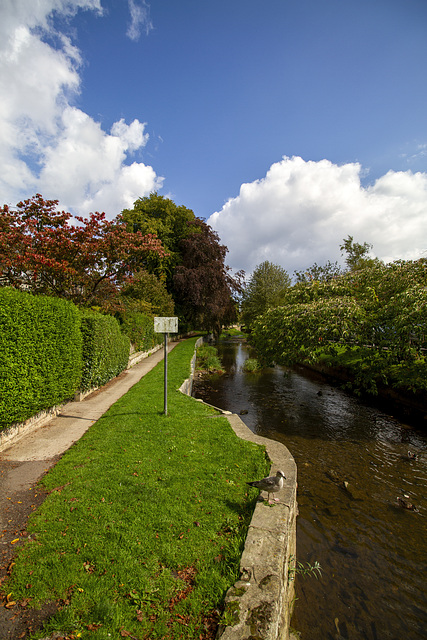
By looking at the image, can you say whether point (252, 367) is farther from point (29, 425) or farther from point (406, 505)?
point (29, 425)

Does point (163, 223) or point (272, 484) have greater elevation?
point (163, 223)

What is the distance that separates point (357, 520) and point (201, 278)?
91.0ft

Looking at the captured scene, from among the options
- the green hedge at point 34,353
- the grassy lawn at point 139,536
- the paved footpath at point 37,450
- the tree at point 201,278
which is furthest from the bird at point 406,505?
the tree at point 201,278

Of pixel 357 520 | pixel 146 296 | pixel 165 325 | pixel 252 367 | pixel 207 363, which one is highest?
pixel 146 296

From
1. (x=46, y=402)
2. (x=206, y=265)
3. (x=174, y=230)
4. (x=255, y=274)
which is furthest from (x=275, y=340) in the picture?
(x=255, y=274)

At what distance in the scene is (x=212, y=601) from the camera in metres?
2.96

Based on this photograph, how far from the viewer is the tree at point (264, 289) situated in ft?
136

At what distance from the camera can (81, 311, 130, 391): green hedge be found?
9.98 meters

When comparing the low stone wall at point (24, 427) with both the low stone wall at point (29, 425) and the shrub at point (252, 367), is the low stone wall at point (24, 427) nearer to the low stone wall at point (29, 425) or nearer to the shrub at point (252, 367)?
the low stone wall at point (29, 425)

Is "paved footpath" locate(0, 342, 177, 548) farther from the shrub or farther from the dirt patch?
the shrub

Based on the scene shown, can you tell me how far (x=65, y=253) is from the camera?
1184 cm

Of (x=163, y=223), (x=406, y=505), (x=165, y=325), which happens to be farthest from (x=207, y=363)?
(x=163, y=223)

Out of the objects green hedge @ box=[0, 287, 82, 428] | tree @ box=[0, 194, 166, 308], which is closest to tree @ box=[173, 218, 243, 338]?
tree @ box=[0, 194, 166, 308]

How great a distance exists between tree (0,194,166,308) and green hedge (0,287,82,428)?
11.6 ft
